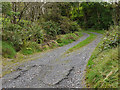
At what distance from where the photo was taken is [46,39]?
43.9 feet

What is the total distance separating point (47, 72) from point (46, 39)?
7791 mm

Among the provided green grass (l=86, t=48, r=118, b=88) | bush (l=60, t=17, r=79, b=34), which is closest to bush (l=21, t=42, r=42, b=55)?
green grass (l=86, t=48, r=118, b=88)

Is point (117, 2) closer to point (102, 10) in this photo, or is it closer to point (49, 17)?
point (49, 17)

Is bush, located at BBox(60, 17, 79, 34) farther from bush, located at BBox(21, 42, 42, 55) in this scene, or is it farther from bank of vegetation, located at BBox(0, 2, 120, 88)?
bush, located at BBox(21, 42, 42, 55)

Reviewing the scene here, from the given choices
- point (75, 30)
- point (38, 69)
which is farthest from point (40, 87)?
point (75, 30)

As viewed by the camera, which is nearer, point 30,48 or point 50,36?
point 30,48

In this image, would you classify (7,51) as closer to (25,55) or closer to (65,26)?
(25,55)

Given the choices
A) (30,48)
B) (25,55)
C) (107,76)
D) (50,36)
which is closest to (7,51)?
(25,55)

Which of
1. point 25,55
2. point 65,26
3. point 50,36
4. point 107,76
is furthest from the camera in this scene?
point 65,26

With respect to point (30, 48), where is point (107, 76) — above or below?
above

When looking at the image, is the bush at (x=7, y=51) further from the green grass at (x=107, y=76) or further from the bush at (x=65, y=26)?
the bush at (x=65, y=26)

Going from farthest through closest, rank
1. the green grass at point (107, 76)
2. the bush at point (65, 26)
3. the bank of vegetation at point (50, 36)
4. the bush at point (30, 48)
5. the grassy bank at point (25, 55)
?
the bush at point (65, 26) → the bush at point (30, 48) → the grassy bank at point (25, 55) → the bank of vegetation at point (50, 36) → the green grass at point (107, 76)

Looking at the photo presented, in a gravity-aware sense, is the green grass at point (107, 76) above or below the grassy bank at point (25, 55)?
above

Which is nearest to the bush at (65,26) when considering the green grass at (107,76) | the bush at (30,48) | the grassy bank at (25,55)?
the grassy bank at (25,55)
